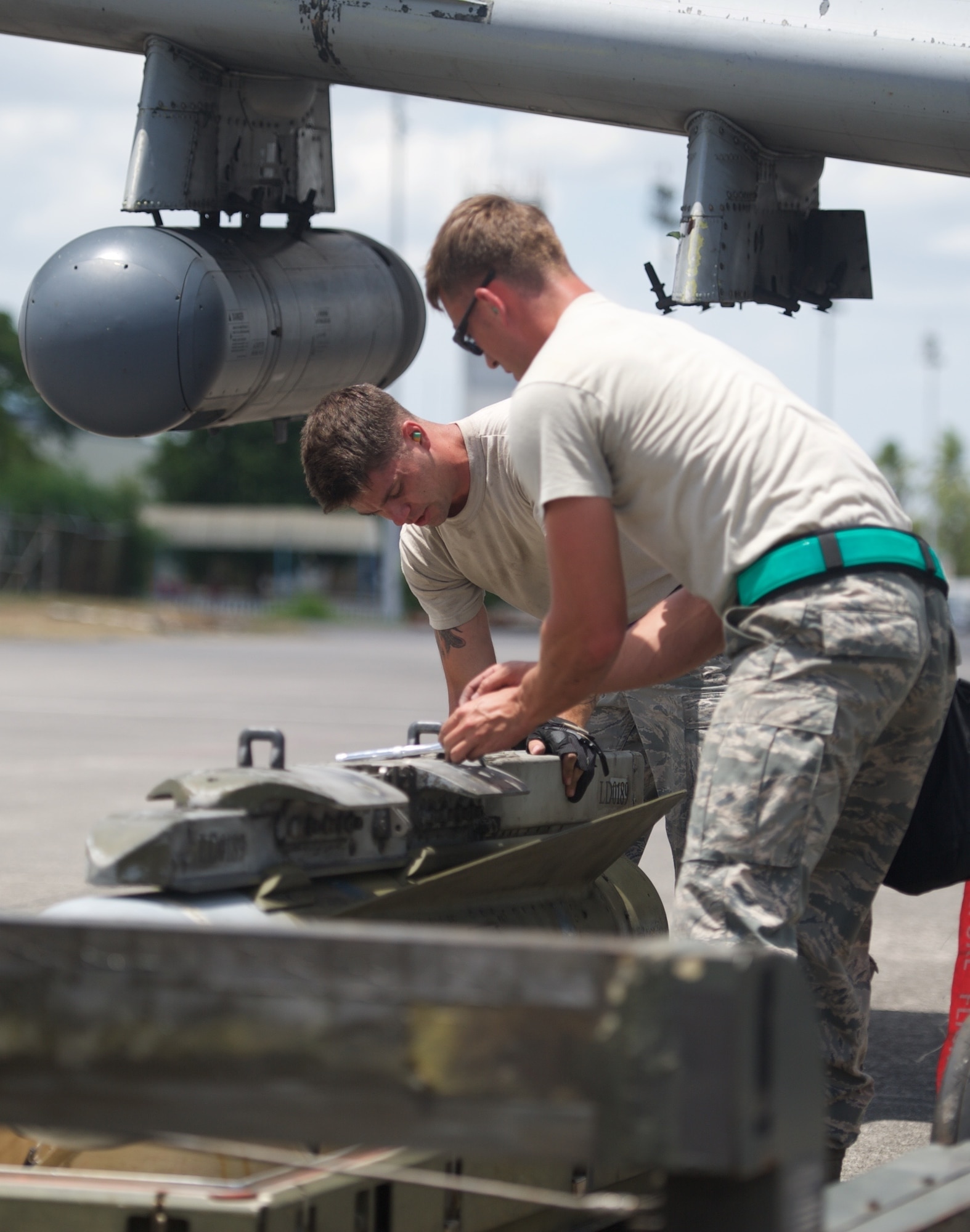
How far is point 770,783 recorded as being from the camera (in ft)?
8.25

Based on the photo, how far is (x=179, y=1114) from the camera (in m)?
1.57

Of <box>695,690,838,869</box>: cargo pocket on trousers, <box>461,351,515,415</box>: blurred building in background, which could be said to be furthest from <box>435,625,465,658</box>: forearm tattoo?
<box>461,351,515,415</box>: blurred building in background

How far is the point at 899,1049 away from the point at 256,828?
3246 mm

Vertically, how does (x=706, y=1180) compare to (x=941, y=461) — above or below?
below

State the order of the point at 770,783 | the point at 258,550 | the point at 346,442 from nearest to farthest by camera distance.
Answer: the point at 770,783 < the point at 346,442 < the point at 258,550

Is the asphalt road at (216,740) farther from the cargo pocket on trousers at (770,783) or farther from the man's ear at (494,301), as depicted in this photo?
the man's ear at (494,301)

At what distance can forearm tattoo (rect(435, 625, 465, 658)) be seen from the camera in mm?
4043

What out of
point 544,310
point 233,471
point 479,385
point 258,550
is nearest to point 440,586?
point 544,310

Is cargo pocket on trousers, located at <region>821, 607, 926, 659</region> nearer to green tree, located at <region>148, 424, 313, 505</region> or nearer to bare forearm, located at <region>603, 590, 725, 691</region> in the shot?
bare forearm, located at <region>603, 590, 725, 691</region>

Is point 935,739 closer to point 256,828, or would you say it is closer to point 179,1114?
point 256,828

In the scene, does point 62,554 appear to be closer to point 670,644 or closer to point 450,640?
point 450,640

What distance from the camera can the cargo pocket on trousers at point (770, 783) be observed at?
2.51 meters

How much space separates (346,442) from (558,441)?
825mm

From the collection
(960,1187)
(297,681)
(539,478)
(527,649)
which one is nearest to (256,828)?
(539,478)
